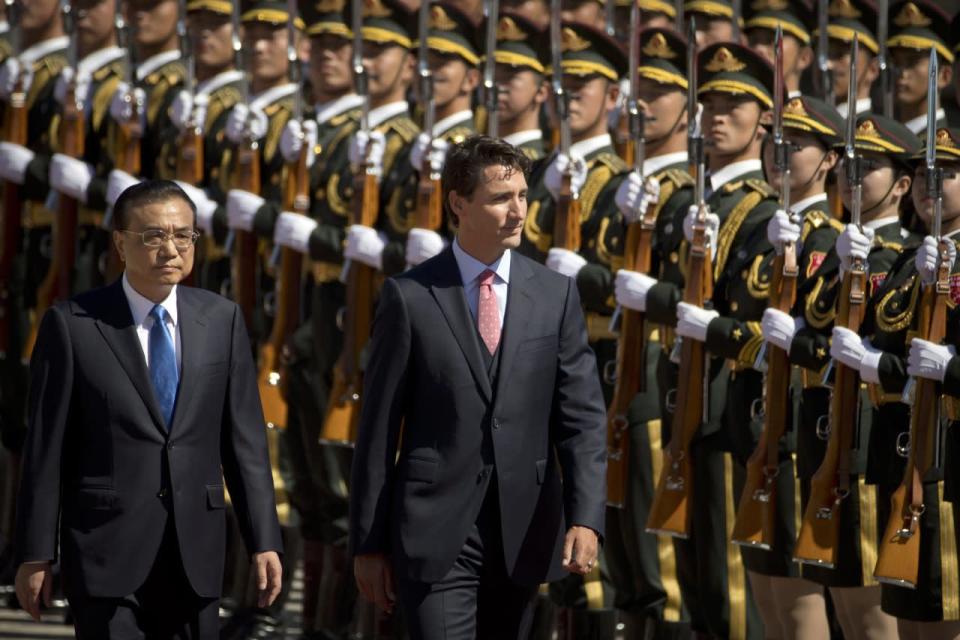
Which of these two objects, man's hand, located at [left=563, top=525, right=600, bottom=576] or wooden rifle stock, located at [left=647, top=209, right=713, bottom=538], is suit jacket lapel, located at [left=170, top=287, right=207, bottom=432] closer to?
man's hand, located at [left=563, top=525, right=600, bottom=576]

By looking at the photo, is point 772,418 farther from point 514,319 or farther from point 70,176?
point 70,176

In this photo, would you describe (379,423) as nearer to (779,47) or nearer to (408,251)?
(779,47)

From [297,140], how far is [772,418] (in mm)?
2958

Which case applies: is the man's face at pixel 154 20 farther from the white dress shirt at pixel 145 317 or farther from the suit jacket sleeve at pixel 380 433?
the suit jacket sleeve at pixel 380 433

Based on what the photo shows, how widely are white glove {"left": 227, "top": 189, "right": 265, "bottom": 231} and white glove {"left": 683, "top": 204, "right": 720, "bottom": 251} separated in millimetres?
2509

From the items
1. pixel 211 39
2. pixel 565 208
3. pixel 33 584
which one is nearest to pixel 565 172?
pixel 565 208

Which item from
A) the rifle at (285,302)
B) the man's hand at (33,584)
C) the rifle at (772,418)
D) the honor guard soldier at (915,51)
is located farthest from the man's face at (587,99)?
the man's hand at (33,584)

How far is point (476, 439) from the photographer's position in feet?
18.5

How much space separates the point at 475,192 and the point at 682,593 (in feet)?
8.99

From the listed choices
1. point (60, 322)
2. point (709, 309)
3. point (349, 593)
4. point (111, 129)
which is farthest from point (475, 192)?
point (111, 129)

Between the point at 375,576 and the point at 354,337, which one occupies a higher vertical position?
the point at 354,337

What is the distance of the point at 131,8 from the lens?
35.8ft

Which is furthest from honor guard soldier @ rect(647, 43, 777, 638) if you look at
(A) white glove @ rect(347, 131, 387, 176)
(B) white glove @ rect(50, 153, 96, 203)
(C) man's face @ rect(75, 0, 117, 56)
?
(C) man's face @ rect(75, 0, 117, 56)

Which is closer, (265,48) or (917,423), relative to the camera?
(917,423)
